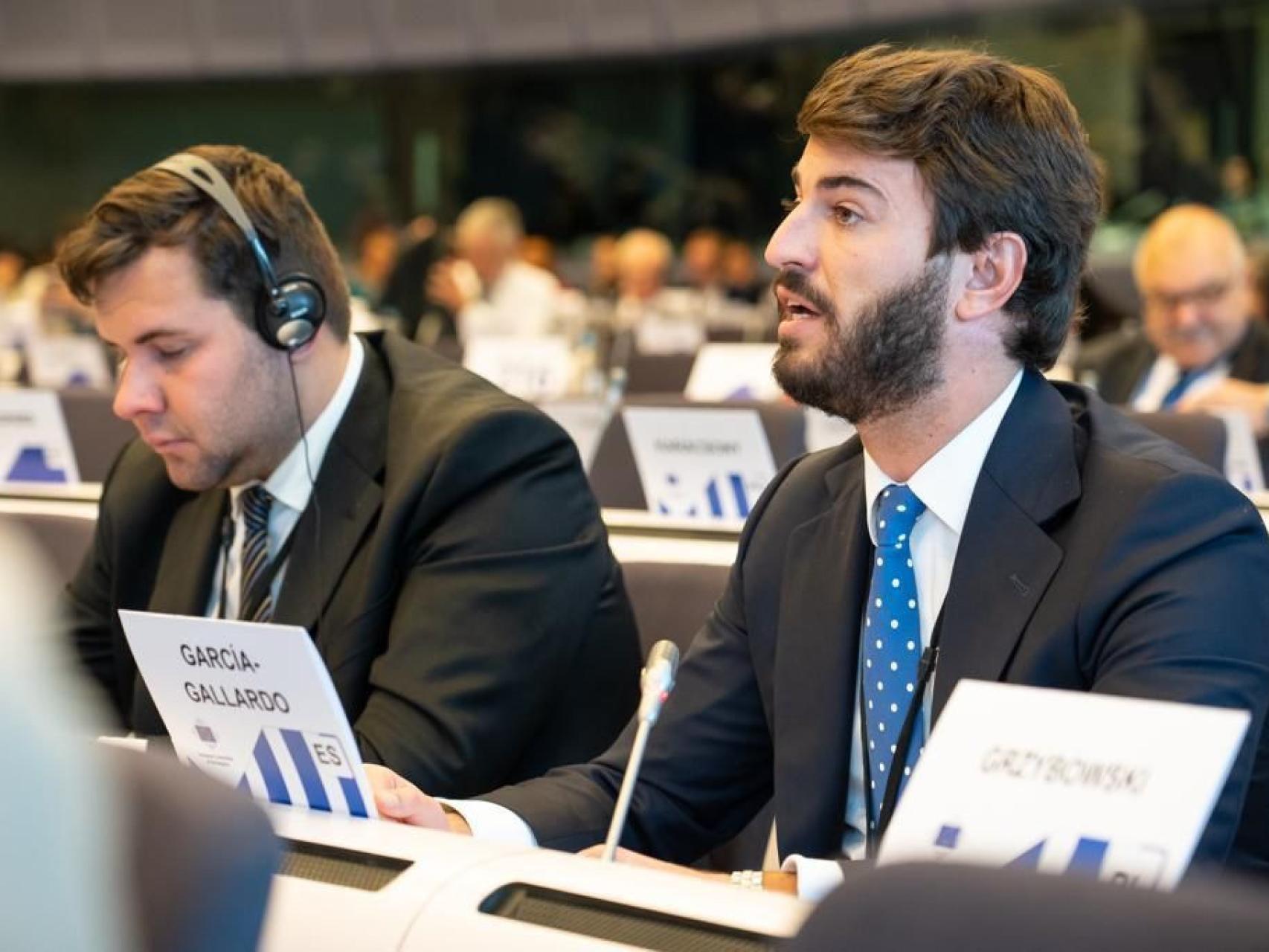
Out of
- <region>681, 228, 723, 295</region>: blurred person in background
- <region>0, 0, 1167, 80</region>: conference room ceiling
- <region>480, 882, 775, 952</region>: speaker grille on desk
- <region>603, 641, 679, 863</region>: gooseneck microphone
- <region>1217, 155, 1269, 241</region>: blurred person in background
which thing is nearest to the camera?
<region>480, 882, 775, 952</region>: speaker grille on desk

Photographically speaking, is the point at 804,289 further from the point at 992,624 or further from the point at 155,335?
the point at 155,335

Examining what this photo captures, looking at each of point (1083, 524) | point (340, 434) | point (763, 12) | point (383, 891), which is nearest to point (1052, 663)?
point (1083, 524)

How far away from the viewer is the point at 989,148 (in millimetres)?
1756

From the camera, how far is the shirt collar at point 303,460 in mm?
2354

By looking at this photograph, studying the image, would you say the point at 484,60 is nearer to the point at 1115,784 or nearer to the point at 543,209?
the point at 543,209

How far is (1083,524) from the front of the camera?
1.66 meters

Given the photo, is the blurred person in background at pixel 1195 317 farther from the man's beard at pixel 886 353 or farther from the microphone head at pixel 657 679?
the microphone head at pixel 657 679

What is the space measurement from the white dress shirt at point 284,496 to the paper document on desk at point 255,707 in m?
0.62

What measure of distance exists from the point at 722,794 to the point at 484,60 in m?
12.5

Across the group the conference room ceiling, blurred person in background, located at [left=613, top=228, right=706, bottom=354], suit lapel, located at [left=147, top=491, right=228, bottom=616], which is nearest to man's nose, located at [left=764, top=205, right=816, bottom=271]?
suit lapel, located at [left=147, top=491, right=228, bottom=616]

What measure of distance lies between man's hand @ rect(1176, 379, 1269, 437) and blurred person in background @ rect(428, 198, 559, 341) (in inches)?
181

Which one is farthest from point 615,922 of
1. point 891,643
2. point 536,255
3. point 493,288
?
point 536,255

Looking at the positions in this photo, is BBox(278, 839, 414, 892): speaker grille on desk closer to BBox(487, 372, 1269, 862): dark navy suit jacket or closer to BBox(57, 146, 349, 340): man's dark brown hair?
BBox(487, 372, 1269, 862): dark navy suit jacket

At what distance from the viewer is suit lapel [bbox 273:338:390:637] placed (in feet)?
7.39
